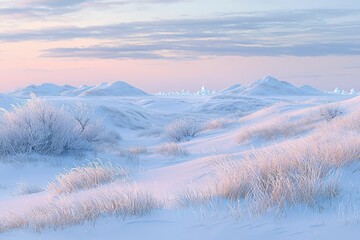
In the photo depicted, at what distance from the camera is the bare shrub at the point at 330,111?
22.0 m

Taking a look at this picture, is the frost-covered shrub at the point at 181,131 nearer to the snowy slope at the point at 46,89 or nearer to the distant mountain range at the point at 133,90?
the distant mountain range at the point at 133,90

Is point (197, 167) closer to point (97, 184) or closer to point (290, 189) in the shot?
point (97, 184)

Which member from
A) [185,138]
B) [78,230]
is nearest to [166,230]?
[78,230]

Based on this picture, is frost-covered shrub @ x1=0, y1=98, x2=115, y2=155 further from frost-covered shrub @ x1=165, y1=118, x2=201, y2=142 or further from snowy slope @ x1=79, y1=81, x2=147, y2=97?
snowy slope @ x1=79, y1=81, x2=147, y2=97

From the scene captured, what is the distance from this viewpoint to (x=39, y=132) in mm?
17766

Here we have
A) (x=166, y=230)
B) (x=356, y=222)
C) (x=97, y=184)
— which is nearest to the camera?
(x=356, y=222)

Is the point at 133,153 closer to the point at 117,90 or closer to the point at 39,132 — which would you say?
the point at 39,132

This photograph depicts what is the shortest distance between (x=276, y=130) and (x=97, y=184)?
1057 centimetres

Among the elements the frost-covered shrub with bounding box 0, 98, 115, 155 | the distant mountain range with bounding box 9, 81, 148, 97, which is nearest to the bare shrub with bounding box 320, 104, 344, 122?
the frost-covered shrub with bounding box 0, 98, 115, 155

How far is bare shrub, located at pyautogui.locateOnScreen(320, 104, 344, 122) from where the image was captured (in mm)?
21984

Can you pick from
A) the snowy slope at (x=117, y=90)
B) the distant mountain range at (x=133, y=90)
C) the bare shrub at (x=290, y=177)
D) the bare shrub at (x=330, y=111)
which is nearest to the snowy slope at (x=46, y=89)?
the distant mountain range at (x=133, y=90)

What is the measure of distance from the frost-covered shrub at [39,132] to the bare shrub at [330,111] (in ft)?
29.8

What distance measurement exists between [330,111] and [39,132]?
11180 mm

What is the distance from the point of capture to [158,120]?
47.8 m
